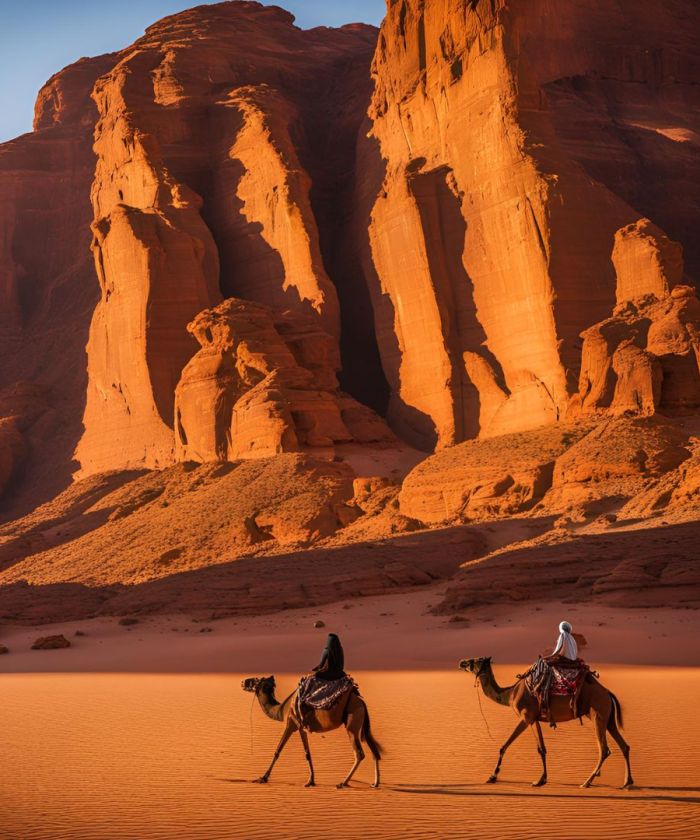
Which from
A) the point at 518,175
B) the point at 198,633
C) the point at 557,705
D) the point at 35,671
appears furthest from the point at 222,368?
the point at 557,705

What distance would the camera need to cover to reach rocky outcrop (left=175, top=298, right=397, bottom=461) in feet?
164

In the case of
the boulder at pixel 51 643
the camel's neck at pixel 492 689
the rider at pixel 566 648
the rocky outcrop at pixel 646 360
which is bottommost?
the boulder at pixel 51 643

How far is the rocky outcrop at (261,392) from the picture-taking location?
4991 centimetres

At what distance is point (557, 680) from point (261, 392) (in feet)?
133

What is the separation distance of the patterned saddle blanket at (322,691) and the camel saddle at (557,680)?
5.79 ft

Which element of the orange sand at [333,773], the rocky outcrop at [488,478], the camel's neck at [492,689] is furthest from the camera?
the rocky outcrop at [488,478]

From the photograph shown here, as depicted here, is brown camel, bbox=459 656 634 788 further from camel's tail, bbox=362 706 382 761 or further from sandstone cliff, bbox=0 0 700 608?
sandstone cliff, bbox=0 0 700 608

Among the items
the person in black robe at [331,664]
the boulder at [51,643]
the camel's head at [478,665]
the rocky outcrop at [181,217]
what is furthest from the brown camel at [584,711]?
the rocky outcrop at [181,217]

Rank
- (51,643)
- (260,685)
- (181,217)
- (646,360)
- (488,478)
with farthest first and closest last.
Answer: (181,217) → (646,360) → (488,478) → (51,643) → (260,685)

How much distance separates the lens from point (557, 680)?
10.8 m

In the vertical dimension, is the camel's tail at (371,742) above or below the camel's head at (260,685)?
below

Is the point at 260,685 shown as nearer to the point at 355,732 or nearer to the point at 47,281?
the point at 355,732

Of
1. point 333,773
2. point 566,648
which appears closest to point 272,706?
point 333,773

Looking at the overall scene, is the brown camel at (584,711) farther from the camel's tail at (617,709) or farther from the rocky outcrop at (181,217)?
the rocky outcrop at (181,217)
